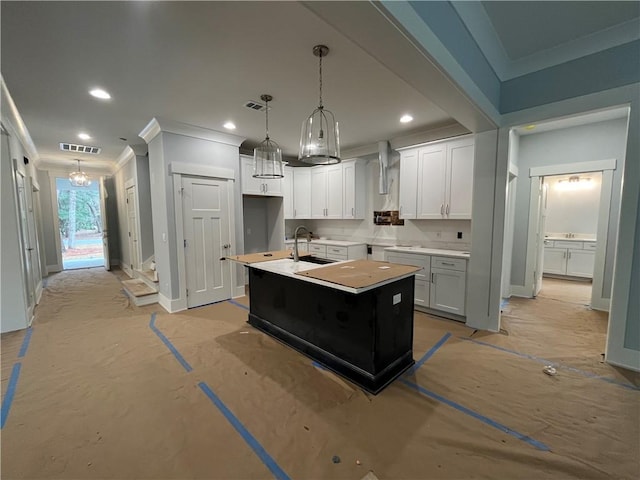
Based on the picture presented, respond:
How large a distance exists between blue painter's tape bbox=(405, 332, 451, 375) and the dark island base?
0.05 metres

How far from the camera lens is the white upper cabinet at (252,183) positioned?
191 inches

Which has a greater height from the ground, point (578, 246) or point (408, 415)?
point (578, 246)

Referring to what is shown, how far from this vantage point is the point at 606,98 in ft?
8.32

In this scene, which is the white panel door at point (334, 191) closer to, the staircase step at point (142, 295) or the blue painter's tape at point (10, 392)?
the staircase step at point (142, 295)

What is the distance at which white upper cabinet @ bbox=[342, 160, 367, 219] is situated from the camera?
526 cm

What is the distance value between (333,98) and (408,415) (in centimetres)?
324

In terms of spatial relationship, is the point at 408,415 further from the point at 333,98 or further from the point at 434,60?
the point at 333,98

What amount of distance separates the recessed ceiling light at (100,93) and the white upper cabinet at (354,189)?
370 centimetres

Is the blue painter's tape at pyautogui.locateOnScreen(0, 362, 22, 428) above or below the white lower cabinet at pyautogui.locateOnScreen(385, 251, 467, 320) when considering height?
below

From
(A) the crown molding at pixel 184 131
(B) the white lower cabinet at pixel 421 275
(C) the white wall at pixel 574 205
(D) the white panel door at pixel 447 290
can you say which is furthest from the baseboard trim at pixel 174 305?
(C) the white wall at pixel 574 205

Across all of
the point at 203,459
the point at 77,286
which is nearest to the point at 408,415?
the point at 203,459

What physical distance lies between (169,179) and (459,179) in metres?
4.29

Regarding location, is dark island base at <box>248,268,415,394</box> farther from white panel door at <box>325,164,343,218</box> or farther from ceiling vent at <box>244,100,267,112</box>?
white panel door at <box>325,164,343,218</box>

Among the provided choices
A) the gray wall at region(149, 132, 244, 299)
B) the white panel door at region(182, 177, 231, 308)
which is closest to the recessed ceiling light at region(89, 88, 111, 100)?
the gray wall at region(149, 132, 244, 299)
